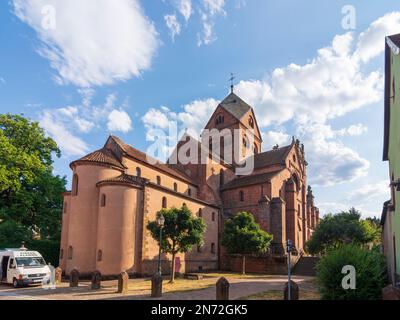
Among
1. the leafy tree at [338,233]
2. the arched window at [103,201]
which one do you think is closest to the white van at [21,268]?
the arched window at [103,201]

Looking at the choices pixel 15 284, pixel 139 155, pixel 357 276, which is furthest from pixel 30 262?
pixel 357 276

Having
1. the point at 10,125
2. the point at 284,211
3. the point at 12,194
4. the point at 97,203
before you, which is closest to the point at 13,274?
the point at 97,203

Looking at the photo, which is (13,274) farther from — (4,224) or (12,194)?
(12,194)

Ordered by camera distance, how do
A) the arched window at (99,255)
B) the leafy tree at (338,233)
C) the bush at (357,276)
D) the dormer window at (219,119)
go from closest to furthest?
the bush at (357,276) → the arched window at (99,255) → the leafy tree at (338,233) → the dormer window at (219,119)

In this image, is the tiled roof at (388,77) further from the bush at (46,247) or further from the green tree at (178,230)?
the bush at (46,247)

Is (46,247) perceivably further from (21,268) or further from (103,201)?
(21,268)

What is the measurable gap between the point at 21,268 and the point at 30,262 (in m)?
1.05

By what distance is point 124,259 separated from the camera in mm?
26641

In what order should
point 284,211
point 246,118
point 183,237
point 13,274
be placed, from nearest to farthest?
1. point 13,274
2. point 183,237
3. point 284,211
4. point 246,118

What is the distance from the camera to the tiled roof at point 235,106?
55662mm

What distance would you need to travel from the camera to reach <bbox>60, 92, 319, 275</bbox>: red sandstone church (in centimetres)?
2744

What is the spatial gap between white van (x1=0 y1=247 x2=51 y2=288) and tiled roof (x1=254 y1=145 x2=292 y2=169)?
3393 centimetres

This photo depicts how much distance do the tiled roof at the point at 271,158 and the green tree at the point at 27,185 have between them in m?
27.6
